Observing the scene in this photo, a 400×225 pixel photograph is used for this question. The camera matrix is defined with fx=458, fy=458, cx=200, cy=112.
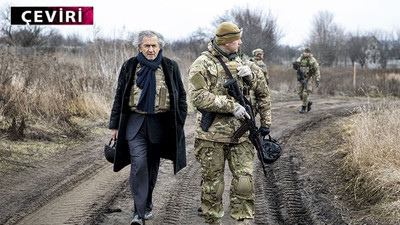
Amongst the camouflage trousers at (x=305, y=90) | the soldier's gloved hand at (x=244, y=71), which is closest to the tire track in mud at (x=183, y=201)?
the soldier's gloved hand at (x=244, y=71)

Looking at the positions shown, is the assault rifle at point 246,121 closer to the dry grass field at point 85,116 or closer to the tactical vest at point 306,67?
the dry grass field at point 85,116

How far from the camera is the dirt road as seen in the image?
4895 mm

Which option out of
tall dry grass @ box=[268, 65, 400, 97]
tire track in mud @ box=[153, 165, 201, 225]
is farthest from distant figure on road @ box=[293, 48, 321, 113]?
tall dry grass @ box=[268, 65, 400, 97]

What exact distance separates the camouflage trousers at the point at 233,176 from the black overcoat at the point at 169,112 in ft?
1.16

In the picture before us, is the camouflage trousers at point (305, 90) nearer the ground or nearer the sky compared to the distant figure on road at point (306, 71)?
nearer the ground

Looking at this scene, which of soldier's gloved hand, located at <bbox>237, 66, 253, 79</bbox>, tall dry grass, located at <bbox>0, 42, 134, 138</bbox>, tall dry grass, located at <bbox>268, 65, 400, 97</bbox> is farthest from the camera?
tall dry grass, located at <bbox>268, 65, 400, 97</bbox>

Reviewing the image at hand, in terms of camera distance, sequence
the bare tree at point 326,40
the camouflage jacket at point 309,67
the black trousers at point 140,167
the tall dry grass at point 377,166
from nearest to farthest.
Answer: the black trousers at point 140,167 → the tall dry grass at point 377,166 → the camouflage jacket at point 309,67 → the bare tree at point 326,40

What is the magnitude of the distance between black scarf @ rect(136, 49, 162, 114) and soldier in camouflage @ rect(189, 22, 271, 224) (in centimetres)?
42

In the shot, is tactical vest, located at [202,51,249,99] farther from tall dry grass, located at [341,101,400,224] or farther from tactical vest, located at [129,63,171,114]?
tall dry grass, located at [341,101,400,224]

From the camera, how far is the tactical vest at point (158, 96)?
14.6 feet

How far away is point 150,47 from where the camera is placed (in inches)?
173

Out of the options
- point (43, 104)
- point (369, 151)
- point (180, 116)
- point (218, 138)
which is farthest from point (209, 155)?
point (43, 104)

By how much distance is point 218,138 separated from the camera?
13.8 feet

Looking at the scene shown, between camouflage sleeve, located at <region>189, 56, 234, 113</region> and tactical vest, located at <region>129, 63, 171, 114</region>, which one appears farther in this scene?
tactical vest, located at <region>129, 63, 171, 114</region>
